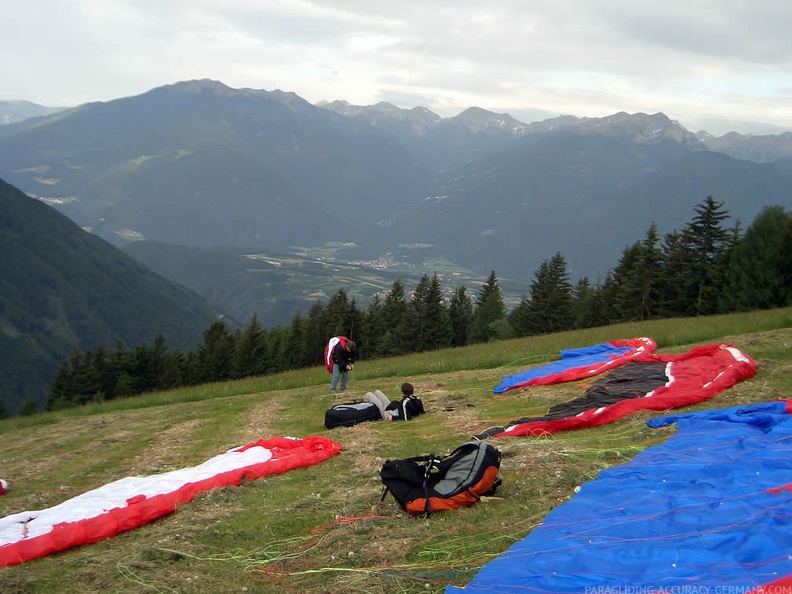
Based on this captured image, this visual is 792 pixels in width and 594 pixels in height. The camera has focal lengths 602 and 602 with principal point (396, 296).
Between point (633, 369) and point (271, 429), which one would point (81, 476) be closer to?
point (271, 429)

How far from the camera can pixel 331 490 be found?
996 centimetres

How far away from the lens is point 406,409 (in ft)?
51.5

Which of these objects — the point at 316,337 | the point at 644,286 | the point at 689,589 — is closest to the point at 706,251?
the point at 644,286

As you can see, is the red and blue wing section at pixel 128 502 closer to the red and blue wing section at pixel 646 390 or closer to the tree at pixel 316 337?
the red and blue wing section at pixel 646 390

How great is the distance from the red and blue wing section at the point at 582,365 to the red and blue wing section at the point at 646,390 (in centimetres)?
136

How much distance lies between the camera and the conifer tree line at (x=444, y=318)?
48438 millimetres

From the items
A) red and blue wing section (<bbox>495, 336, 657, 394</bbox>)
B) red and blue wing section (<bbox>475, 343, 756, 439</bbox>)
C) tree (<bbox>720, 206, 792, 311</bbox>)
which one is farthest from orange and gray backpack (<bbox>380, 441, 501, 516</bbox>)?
tree (<bbox>720, 206, 792, 311</bbox>)

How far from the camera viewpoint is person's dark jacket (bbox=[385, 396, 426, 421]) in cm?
1564

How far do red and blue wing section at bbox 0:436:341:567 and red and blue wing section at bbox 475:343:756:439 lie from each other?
14.0 ft

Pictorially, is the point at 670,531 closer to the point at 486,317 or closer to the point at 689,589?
the point at 689,589

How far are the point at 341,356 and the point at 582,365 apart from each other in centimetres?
795

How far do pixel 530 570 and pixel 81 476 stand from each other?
11566mm

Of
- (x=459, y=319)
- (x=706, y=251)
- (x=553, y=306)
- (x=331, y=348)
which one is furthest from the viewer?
(x=459, y=319)

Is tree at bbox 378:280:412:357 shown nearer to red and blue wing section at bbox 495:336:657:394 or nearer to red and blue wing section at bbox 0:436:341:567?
red and blue wing section at bbox 495:336:657:394
